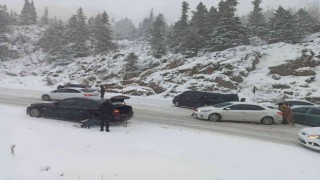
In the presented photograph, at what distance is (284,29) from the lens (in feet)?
153

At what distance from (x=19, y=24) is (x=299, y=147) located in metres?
104

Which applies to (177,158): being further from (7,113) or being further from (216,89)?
(216,89)

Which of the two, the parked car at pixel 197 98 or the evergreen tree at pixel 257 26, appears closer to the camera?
the parked car at pixel 197 98

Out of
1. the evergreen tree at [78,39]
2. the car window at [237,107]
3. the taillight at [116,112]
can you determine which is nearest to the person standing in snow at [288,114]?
the car window at [237,107]

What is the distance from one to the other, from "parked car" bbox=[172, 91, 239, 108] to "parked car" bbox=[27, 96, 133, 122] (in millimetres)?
9881

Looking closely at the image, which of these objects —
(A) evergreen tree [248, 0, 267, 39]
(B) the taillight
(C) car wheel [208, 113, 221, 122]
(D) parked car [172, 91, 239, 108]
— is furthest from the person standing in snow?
(A) evergreen tree [248, 0, 267, 39]

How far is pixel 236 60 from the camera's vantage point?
122 feet

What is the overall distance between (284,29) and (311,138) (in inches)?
1501

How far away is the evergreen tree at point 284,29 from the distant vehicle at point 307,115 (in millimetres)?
30186

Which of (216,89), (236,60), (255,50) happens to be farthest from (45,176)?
(255,50)

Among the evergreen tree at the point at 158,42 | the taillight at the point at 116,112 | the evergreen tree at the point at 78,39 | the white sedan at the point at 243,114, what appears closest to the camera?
the taillight at the point at 116,112

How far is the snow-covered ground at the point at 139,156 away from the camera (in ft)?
27.5

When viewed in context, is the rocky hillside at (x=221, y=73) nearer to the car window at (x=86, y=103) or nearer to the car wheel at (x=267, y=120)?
the car wheel at (x=267, y=120)

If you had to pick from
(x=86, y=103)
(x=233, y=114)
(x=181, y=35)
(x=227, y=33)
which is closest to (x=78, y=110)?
(x=86, y=103)
